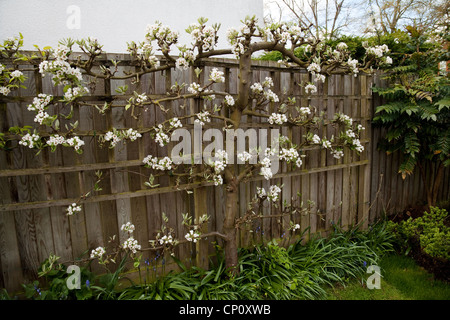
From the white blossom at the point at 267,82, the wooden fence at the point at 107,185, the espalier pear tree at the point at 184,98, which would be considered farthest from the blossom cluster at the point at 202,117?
the white blossom at the point at 267,82

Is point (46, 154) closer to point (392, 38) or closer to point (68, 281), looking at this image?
point (68, 281)

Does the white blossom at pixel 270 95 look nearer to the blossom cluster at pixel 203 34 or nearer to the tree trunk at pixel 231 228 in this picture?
the blossom cluster at pixel 203 34

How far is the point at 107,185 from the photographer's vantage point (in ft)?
8.63

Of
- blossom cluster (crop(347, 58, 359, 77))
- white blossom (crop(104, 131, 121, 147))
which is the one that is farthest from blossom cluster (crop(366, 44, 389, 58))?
white blossom (crop(104, 131, 121, 147))

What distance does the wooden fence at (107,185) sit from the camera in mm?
2342

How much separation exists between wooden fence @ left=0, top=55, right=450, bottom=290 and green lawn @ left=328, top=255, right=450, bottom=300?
848 mm

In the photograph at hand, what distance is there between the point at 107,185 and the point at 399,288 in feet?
9.95

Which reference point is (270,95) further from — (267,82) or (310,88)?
(310,88)

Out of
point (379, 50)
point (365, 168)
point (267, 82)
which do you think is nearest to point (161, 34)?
point (267, 82)

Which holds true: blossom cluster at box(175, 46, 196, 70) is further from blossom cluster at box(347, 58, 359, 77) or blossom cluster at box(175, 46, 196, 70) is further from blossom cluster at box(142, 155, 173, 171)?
blossom cluster at box(347, 58, 359, 77)

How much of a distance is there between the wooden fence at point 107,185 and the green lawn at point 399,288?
0.85 metres

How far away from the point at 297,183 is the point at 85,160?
2.27 meters

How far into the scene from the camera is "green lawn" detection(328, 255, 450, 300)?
2.82m

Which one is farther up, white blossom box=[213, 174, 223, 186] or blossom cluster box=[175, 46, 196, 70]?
blossom cluster box=[175, 46, 196, 70]
